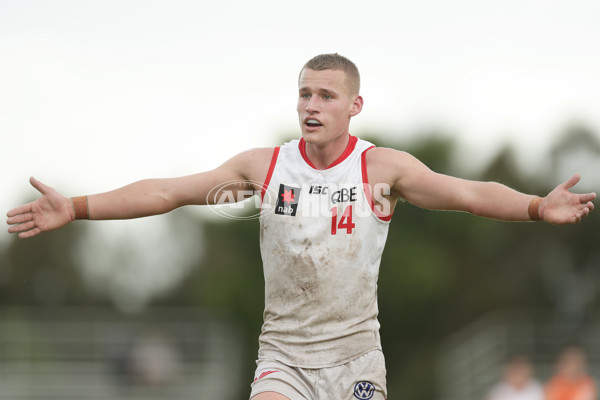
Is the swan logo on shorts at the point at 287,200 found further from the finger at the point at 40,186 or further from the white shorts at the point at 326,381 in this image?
the finger at the point at 40,186

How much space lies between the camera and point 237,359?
41.4 meters

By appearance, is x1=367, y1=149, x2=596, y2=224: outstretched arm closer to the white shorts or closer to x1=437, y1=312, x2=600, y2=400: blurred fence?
the white shorts

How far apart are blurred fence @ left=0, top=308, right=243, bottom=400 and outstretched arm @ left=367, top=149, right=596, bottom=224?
26.3 metres

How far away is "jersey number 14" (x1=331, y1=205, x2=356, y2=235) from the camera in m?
7.14

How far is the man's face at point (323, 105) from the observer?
7277 mm

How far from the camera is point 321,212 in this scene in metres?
7.18

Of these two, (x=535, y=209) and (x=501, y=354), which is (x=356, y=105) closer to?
(x=535, y=209)

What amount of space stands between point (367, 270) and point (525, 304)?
149ft

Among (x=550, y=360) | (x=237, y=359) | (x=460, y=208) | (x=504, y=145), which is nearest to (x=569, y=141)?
(x=504, y=145)

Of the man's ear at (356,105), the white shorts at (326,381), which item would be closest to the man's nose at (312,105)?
the man's ear at (356,105)

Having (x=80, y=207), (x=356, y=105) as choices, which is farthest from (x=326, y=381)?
(x=80, y=207)

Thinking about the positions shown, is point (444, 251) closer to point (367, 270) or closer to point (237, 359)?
point (237, 359)

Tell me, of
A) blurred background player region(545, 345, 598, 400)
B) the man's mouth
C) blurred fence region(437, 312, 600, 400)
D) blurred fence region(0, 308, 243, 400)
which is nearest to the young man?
the man's mouth

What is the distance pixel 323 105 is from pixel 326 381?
6.49 ft
